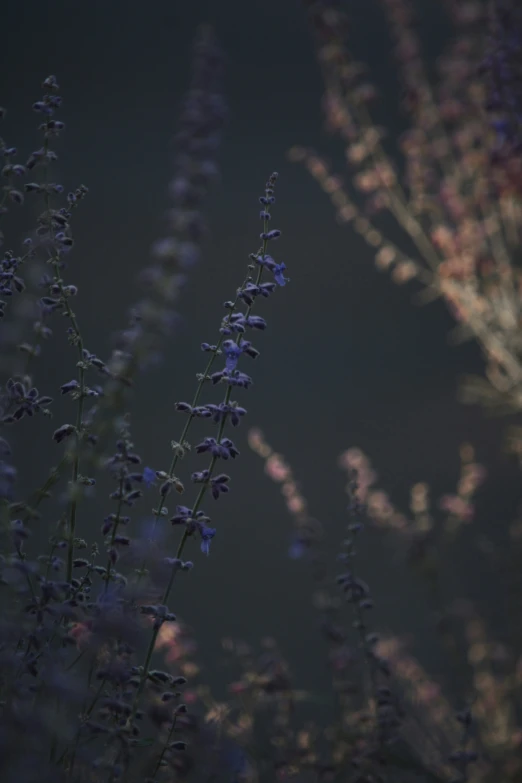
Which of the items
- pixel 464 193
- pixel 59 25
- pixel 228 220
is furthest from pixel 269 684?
pixel 59 25

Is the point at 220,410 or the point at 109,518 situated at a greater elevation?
the point at 220,410

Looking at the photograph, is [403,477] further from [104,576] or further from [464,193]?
[104,576]

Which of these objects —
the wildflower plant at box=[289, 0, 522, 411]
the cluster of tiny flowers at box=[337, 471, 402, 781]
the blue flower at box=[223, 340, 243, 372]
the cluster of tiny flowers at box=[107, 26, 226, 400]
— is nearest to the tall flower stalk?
the blue flower at box=[223, 340, 243, 372]

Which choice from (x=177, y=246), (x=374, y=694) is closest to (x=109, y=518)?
(x=177, y=246)

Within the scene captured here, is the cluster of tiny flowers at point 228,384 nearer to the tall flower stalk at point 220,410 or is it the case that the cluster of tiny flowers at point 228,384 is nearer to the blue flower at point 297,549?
the tall flower stalk at point 220,410

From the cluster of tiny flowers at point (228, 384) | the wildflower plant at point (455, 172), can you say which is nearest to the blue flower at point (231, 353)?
the cluster of tiny flowers at point (228, 384)

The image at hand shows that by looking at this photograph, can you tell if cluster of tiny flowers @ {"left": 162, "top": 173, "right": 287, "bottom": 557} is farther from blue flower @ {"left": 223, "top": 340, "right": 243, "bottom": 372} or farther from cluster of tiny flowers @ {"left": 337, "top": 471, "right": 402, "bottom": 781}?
cluster of tiny flowers @ {"left": 337, "top": 471, "right": 402, "bottom": 781}

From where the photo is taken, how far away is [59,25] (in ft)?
9.46

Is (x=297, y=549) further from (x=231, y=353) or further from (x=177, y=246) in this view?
(x=177, y=246)

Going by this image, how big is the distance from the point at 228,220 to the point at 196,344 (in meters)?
0.54

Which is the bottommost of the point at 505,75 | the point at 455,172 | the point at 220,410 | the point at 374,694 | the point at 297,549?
the point at 374,694

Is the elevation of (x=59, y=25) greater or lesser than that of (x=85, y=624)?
greater

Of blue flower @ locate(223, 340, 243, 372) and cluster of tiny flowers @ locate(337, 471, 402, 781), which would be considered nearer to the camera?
blue flower @ locate(223, 340, 243, 372)

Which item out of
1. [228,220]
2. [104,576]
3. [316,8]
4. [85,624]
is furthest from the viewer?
[228,220]
